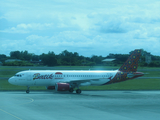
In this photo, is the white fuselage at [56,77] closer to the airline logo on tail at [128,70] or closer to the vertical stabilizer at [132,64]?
the airline logo on tail at [128,70]

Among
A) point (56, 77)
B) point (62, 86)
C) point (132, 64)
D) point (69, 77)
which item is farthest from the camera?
point (132, 64)

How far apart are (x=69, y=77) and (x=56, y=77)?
2162 mm

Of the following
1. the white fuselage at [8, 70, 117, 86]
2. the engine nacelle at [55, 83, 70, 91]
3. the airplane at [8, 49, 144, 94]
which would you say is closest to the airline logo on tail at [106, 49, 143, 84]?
the airplane at [8, 49, 144, 94]

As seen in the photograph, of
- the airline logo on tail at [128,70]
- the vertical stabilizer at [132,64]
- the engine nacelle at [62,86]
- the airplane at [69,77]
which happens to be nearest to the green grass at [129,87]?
the airline logo on tail at [128,70]

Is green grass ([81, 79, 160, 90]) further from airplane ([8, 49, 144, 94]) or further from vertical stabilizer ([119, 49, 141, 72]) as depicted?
vertical stabilizer ([119, 49, 141, 72])

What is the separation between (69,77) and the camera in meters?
39.3

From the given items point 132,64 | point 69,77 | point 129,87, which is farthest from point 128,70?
point 69,77

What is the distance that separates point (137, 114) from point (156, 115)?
142cm

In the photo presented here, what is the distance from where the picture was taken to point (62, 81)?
127 feet

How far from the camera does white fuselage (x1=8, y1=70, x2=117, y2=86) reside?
3688cm

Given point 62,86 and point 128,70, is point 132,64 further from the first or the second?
point 62,86

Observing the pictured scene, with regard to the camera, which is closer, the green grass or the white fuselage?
the white fuselage

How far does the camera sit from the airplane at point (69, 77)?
36.8 m

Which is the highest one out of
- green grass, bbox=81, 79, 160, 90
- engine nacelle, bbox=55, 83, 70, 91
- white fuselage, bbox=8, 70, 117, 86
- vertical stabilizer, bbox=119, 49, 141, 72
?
vertical stabilizer, bbox=119, 49, 141, 72
